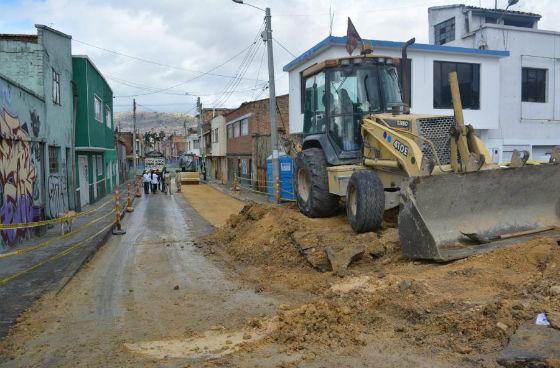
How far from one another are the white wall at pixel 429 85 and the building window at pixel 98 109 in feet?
31.7

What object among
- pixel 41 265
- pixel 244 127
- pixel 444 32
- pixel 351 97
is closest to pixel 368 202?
pixel 351 97

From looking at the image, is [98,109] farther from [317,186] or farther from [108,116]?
[317,186]

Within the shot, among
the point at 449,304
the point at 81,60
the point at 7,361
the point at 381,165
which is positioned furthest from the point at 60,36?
the point at 449,304

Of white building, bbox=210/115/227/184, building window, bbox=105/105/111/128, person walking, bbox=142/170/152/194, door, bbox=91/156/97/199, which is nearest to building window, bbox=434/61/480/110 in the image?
door, bbox=91/156/97/199

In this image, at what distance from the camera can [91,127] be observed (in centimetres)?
2248

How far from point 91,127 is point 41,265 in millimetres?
13963

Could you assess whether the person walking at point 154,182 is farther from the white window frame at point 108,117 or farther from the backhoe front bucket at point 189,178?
the backhoe front bucket at point 189,178

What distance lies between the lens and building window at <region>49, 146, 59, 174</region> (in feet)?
54.6

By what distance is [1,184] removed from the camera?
36.8 feet

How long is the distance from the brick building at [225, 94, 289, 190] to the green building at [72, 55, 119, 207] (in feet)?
29.1

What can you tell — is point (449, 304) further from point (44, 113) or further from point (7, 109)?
point (44, 113)

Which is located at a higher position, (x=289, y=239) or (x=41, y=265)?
(x=289, y=239)

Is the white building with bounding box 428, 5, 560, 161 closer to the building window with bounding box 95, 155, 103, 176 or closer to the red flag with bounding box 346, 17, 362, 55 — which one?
the red flag with bounding box 346, 17, 362, 55

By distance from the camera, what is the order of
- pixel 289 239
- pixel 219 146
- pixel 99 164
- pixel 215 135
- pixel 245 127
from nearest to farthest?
pixel 289 239 < pixel 99 164 < pixel 245 127 < pixel 219 146 < pixel 215 135
